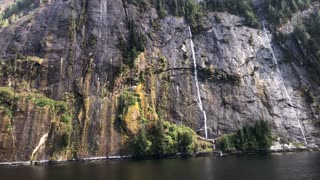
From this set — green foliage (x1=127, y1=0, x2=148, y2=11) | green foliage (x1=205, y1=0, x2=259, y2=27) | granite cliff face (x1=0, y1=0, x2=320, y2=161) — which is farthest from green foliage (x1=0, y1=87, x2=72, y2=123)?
green foliage (x1=205, y1=0, x2=259, y2=27)

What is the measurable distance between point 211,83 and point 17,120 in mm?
42306

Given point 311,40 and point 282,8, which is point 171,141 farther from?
point 282,8

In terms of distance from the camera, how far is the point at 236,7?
102688mm

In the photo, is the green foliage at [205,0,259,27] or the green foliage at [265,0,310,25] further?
the green foliage at [205,0,259,27]

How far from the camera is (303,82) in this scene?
86.4 metres

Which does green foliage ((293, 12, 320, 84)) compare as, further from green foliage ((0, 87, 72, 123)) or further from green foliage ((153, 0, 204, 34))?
green foliage ((0, 87, 72, 123))

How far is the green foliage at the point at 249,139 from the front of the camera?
2854 inches

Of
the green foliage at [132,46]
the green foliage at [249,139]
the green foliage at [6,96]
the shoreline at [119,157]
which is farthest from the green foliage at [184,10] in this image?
the green foliage at [6,96]

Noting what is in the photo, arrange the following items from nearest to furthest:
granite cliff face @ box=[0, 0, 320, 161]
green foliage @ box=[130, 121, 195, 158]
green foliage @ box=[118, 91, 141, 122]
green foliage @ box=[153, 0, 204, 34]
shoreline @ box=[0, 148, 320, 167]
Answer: shoreline @ box=[0, 148, 320, 167], green foliage @ box=[130, 121, 195, 158], granite cliff face @ box=[0, 0, 320, 161], green foliage @ box=[118, 91, 141, 122], green foliage @ box=[153, 0, 204, 34]

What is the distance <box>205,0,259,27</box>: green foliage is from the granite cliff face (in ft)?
8.08

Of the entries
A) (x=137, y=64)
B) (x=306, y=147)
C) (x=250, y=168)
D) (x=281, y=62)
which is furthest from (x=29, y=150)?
(x=281, y=62)

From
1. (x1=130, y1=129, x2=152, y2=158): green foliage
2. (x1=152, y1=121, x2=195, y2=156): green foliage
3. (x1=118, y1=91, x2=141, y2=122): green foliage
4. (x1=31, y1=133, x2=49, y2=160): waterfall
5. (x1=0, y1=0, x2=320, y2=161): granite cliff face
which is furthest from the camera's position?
(x1=118, y1=91, x2=141, y2=122): green foliage

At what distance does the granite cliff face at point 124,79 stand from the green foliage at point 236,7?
2.46 m

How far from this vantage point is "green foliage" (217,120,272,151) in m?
72.5
